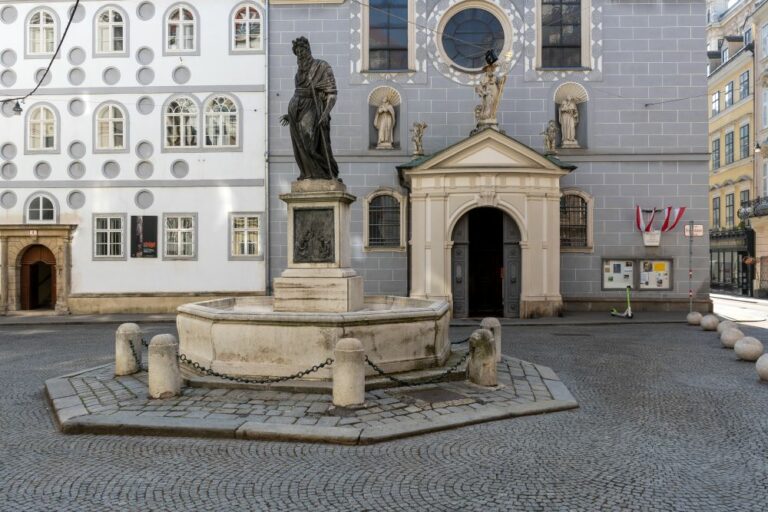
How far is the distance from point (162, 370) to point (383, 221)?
49.9 feet

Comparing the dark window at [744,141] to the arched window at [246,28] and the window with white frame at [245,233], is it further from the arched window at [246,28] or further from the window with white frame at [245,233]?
the window with white frame at [245,233]

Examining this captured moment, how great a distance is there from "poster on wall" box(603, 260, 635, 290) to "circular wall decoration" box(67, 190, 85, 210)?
1978cm

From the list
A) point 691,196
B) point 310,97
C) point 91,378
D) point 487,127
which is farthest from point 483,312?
point 91,378

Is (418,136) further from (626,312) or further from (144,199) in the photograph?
(144,199)

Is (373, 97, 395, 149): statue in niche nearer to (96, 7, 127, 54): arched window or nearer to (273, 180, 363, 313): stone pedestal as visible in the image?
(96, 7, 127, 54): arched window

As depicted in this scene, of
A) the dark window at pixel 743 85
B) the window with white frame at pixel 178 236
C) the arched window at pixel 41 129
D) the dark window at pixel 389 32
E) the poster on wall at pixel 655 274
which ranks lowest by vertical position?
the poster on wall at pixel 655 274

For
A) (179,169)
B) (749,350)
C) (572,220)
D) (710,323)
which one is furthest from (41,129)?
(749,350)

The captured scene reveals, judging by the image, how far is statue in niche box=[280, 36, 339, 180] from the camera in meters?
10.2

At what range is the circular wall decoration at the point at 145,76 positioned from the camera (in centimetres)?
2295

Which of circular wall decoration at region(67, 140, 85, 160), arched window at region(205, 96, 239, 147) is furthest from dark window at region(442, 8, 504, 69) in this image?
circular wall decoration at region(67, 140, 85, 160)

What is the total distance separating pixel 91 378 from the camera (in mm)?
9547

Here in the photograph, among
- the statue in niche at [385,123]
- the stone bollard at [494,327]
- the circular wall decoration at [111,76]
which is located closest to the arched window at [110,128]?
the circular wall decoration at [111,76]

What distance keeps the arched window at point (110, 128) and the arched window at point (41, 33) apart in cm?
324

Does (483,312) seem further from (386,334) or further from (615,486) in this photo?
(615,486)
